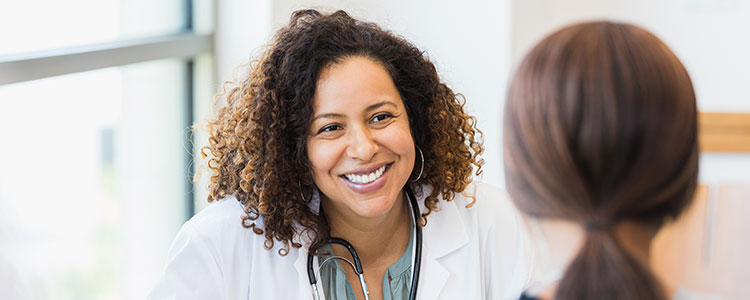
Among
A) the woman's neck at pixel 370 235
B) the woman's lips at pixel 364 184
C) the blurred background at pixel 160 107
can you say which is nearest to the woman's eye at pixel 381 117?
the woman's lips at pixel 364 184

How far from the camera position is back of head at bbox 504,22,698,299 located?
79cm

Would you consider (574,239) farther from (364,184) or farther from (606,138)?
(364,184)

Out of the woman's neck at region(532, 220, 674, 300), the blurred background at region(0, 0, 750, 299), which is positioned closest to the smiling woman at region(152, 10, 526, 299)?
the blurred background at region(0, 0, 750, 299)

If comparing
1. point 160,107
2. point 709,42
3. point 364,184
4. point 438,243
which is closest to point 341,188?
point 364,184

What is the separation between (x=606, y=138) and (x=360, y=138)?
714mm

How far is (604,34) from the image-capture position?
83 cm

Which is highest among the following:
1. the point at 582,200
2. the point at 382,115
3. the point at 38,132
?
the point at 582,200

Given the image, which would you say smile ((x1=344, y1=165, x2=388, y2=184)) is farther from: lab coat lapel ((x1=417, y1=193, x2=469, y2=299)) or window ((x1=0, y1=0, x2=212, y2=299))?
window ((x1=0, y1=0, x2=212, y2=299))

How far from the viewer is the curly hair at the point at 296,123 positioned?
1499 mm

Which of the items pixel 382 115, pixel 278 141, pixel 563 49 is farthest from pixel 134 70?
pixel 563 49

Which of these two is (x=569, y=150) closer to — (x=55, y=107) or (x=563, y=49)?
(x=563, y=49)

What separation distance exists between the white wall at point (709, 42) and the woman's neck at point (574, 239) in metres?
1.68

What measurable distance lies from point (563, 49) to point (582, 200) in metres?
0.16

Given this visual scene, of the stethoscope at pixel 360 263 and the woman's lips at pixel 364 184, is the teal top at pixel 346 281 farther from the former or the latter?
the woman's lips at pixel 364 184
